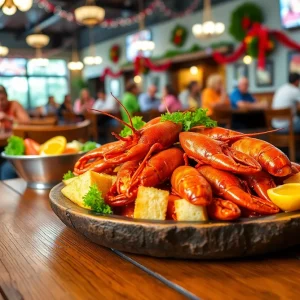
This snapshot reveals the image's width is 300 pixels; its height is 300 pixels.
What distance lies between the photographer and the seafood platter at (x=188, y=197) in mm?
748

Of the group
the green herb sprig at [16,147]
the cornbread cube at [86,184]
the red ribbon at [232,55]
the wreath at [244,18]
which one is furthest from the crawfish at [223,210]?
the wreath at [244,18]

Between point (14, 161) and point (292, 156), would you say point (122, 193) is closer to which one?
point (14, 161)

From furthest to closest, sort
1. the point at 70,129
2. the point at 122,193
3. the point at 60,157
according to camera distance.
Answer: the point at 70,129, the point at 60,157, the point at 122,193

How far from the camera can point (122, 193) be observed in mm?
872

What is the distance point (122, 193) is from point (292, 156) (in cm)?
441

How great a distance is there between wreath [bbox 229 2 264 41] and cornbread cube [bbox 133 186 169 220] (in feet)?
28.6

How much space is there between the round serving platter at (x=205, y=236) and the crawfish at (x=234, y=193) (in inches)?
1.3

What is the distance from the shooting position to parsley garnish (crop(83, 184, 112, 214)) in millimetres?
847

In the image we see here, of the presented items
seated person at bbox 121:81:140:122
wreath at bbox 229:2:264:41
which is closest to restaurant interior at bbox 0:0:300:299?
seated person at bbox 121:81:140:122

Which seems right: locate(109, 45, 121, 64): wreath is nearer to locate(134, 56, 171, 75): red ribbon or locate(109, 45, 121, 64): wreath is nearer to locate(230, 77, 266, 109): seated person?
locate(134, 56, 171, 75): red ribbon

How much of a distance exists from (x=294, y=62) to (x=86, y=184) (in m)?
8.26

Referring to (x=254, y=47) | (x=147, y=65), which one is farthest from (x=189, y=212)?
(x=147, y=65)

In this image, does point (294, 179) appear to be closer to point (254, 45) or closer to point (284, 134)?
point (284, 134)

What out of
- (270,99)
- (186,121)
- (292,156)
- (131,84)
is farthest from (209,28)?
(186,121)
